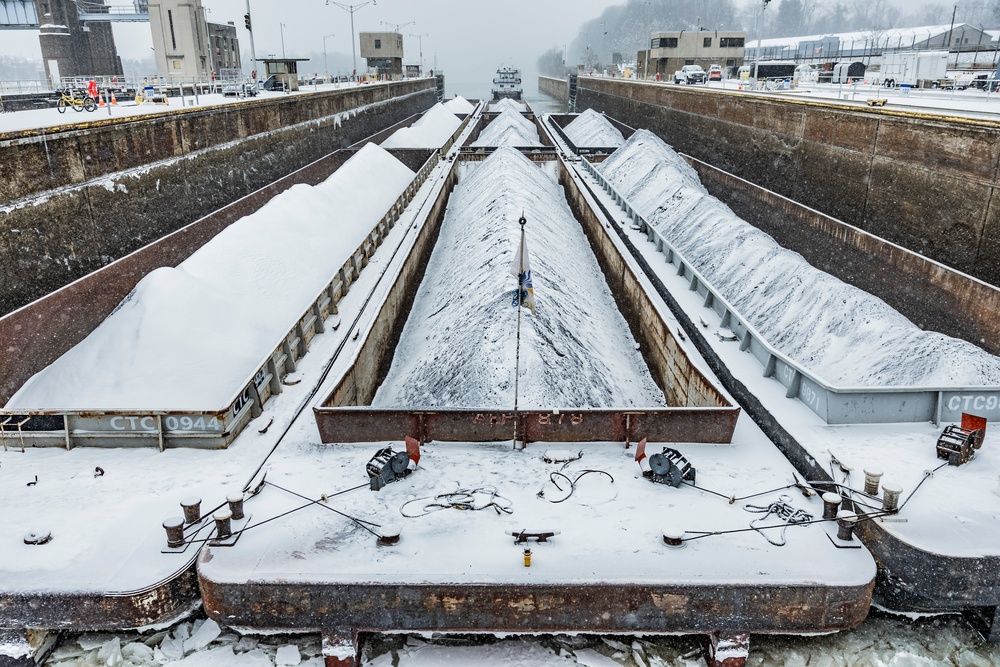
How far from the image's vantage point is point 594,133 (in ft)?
134

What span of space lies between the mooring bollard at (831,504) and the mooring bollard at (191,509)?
6.30 meters

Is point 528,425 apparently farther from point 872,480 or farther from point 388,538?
point 872,480

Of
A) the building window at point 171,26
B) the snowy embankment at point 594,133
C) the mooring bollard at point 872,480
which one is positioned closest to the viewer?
the mooring bollard at point 872,480

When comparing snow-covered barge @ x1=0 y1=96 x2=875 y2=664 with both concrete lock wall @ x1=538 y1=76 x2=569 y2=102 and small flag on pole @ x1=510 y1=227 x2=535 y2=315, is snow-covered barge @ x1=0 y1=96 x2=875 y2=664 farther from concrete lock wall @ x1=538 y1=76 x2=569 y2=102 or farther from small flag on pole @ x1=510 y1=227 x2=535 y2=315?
concrete lock wall @ x1=538 y1=76 x2=569 y2=102

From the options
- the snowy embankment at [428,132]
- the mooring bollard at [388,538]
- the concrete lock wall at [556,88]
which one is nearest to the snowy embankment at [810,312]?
the mooring bollard at [388,538]

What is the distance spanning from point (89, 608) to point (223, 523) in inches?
51.7

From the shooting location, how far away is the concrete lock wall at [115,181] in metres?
12.3

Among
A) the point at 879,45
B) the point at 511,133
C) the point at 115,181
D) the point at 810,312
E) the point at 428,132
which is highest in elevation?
the point at 879,45

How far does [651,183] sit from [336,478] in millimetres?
20198

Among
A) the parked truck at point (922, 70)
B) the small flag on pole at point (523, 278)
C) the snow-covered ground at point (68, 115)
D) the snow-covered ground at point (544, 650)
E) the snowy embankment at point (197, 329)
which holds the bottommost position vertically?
the snow-covered ground at point (544, 650)

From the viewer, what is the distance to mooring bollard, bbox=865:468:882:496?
7125 millimetres

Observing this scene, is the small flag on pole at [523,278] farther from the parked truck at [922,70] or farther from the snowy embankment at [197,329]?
the parked truck at [922,70]

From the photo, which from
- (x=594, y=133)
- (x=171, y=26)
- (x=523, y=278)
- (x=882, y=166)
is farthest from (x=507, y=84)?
(x=523, y=278)

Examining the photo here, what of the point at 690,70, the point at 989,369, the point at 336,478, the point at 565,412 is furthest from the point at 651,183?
the point at 690,70
